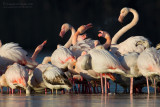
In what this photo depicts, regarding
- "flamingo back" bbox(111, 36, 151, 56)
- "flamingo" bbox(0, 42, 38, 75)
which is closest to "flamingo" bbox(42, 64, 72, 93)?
"flamingo" bbox(0, 42, 38, 75)

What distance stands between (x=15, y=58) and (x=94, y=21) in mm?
17426

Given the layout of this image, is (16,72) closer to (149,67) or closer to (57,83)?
(57,83)

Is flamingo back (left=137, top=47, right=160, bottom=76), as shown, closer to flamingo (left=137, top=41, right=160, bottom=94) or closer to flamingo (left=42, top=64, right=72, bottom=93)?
flamingo (left=137, top=41, right=160, bottom=94)

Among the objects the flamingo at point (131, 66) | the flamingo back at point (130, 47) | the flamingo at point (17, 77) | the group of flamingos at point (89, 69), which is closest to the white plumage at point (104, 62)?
the group of flamingos at point (89, 69)

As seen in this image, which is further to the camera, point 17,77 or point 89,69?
point 89,69

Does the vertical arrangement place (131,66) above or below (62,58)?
below

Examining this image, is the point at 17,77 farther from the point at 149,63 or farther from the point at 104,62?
the point at 149,63

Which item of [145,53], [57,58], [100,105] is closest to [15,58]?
[57,58]

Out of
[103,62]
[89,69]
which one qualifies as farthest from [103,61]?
[89,69]

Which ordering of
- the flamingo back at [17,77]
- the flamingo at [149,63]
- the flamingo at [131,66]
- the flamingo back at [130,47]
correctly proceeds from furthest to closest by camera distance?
1. the flamingo back at [130,47]
2. the flamingo back at [17,77]
3. the flamingo at [131,66]
4. the flamingo at [149,63]

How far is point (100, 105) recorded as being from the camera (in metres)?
9.00

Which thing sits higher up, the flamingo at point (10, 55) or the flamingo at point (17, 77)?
the flamingo at point (10, 55)

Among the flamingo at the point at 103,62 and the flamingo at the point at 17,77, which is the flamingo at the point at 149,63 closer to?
the flamingo at the point at 103,62

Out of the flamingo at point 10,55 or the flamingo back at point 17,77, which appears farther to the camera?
the flamingo at point 10,55
